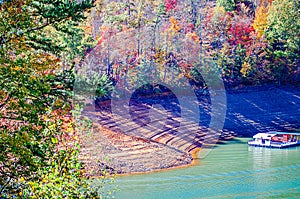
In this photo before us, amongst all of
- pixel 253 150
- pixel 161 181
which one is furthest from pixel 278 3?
pixel 161 181

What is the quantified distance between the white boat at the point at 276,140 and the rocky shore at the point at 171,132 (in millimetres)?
1944

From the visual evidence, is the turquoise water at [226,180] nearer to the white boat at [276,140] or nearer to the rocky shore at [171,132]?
the rocky shore at [171,132]

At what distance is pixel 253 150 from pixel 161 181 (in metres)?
8.09

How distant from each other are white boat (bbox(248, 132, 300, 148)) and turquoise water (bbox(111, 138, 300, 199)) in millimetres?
2145

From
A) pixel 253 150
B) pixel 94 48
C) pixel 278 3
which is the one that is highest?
pixel 278 3

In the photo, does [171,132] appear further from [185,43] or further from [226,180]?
[226,180]

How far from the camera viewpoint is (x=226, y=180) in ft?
57.0

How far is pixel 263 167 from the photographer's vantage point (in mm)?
19672

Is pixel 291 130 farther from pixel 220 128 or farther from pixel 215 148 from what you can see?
pixel 215 148

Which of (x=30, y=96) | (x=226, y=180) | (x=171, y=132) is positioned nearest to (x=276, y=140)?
(x=171, y=132)

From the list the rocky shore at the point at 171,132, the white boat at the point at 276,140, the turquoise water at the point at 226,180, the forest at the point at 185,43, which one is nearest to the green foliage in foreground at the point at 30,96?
the rocky shore at the point at 171,132

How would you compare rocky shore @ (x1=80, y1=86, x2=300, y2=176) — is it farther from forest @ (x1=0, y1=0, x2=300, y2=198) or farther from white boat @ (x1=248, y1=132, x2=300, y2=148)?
white boat @ (x1=248, y1=132, x2=300, y2=148)

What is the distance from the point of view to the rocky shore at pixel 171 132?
20.2m

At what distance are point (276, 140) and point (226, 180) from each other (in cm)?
962
